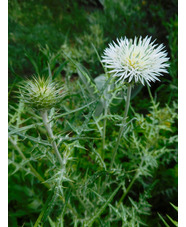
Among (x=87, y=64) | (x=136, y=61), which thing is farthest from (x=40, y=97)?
(x=87, y=64)

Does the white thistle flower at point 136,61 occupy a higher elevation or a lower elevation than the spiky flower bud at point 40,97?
higher

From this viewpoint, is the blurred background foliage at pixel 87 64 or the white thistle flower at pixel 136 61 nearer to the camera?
the white thistle flower at pixel 136 61

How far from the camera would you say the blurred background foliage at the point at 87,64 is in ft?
3.11

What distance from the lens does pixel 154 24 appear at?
1.94 metres

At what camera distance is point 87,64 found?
187 cm

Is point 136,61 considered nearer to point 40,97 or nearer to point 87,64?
point 40,97

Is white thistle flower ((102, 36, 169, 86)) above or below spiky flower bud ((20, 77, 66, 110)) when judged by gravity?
above

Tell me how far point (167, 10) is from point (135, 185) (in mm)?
1470

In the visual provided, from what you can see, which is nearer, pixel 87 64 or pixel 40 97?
pixel 40 97

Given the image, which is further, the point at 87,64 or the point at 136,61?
the point at 87,64

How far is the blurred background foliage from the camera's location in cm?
95

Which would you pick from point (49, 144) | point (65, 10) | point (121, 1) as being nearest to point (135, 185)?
point (49, 144)

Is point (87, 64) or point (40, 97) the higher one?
point (87, 64)

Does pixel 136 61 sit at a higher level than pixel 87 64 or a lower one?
lower
